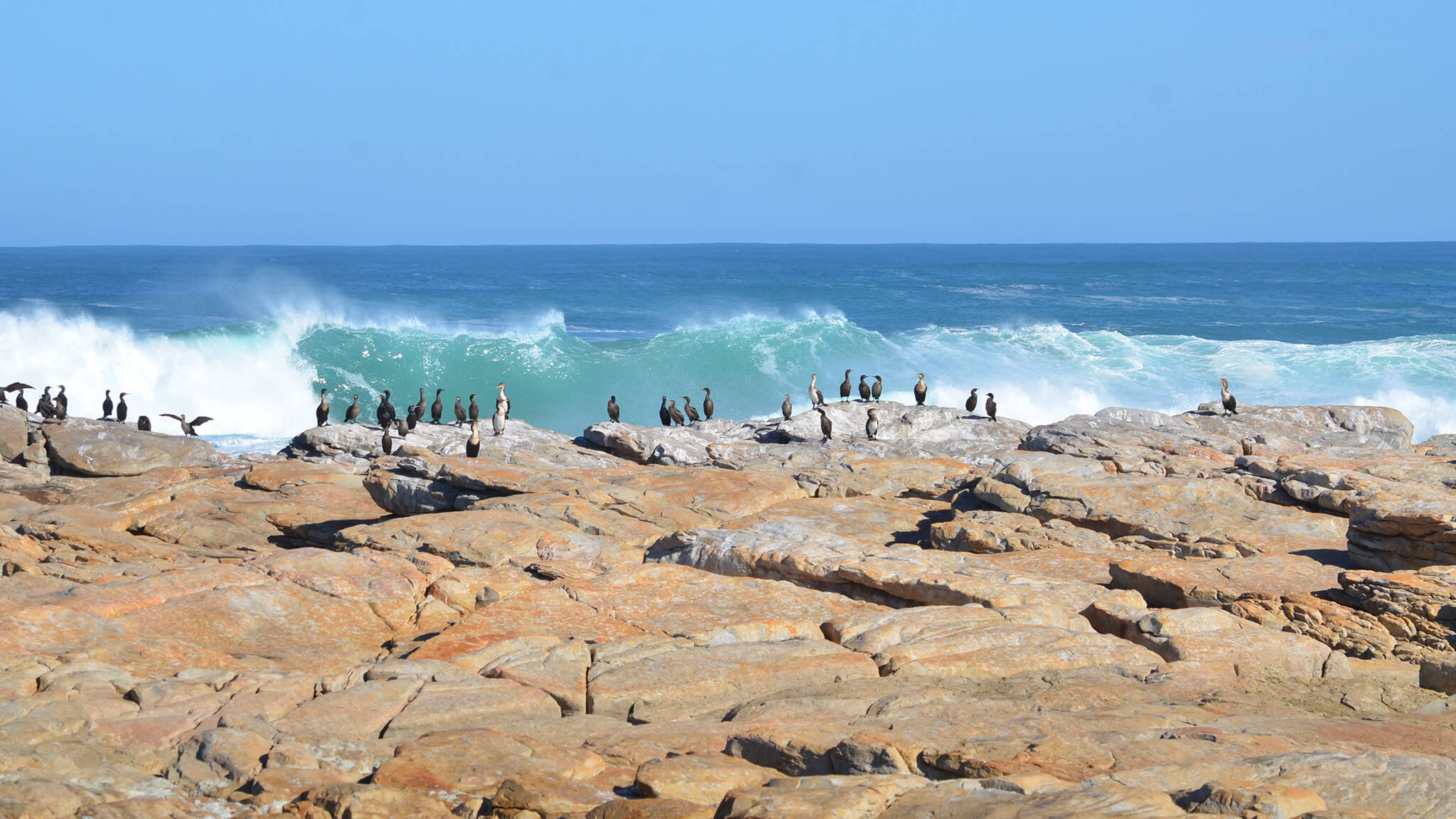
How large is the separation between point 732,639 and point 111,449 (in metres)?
12.6

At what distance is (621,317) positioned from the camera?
6366 centimetres

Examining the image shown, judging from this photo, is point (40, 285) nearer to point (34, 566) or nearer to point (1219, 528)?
point (34, 566)

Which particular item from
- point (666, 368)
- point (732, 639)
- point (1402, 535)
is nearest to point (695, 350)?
point (666, 368)

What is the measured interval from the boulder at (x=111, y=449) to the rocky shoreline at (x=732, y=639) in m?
0.08

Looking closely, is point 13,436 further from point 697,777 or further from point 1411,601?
point 1411,601

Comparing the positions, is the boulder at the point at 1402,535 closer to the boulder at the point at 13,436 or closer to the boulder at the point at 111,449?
the boulder at the point at 111,449

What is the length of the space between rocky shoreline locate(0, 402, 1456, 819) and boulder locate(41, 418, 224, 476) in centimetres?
8

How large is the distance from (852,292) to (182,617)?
73643 millimetres

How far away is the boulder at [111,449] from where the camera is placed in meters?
17.5

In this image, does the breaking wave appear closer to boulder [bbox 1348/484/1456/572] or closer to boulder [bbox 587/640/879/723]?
boulder [bbox 1348/484/1456/572]

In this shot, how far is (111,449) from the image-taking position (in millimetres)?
17656

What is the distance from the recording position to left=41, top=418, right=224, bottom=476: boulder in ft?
57.5

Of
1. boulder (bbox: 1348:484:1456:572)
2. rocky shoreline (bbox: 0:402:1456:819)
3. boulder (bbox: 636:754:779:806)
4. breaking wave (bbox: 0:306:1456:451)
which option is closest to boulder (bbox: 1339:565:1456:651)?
rocky shoreline (bbox: 0:402:1456:819)

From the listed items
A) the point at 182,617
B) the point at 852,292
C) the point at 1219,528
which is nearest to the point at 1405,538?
the point at 1219,528
